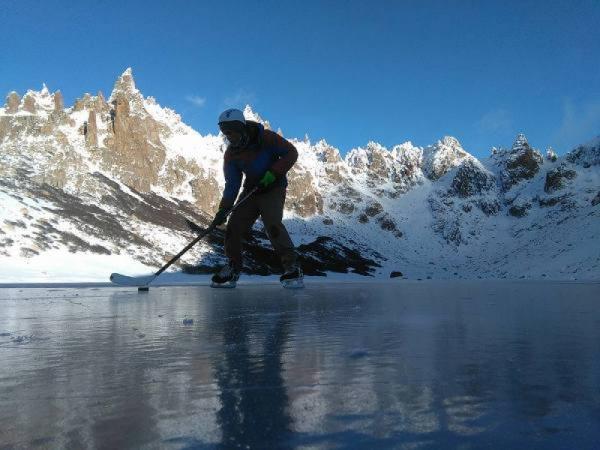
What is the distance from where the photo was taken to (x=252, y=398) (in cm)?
170

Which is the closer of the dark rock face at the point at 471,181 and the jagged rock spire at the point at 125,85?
the jagged rock spire at the point at 125,85

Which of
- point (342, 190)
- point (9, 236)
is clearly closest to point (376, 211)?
point (342, 190)

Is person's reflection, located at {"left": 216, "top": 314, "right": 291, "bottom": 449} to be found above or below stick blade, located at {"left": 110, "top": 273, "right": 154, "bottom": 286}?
below

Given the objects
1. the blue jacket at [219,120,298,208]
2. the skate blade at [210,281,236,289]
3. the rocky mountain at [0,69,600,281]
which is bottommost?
the skate blade at [210,281,236,289]

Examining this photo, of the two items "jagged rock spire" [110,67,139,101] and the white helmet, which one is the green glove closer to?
the white helmet

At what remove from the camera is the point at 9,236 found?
157 ft

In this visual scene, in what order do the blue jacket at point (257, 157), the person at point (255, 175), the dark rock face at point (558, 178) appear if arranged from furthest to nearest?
the dark rock face at point (558, 178) → the blue jacket at point (257, 157) → the person at point (255, 175)

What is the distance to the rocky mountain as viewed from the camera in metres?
58.2

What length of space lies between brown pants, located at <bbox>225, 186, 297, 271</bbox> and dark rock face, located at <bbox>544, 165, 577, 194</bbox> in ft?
516

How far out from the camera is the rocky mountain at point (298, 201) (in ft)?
191

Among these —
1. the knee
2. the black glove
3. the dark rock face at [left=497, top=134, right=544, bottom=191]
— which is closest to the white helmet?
the black glove

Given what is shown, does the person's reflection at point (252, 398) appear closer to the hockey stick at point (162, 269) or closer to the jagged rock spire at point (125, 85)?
the hockey stick at point (162, 269)

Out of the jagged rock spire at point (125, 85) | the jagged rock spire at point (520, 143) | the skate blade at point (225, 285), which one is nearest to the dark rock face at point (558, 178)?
the jagged rock spire at point (520, 143)

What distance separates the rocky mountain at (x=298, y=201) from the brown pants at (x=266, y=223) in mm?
24643
